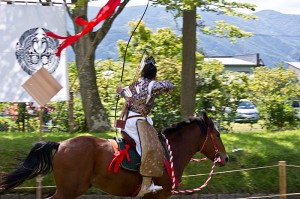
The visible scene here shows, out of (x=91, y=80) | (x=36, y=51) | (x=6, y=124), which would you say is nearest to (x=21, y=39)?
(x=36, y=51)

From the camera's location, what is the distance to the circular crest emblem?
11945 mm

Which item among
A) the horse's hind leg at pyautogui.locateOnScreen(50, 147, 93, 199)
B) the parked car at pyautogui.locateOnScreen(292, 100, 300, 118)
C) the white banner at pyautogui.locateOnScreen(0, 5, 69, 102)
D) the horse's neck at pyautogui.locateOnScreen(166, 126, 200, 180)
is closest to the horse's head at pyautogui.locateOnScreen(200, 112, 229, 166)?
the horse's neck at pyautogui.locateOnScreen(166, 126, 200, 180)

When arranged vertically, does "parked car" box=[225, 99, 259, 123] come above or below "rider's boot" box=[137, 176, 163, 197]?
below

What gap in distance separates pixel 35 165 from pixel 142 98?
1.73 meters

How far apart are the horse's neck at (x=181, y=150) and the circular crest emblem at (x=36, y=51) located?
5.09 metres

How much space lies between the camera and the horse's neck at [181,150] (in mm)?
7691

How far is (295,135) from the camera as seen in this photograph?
12.0m

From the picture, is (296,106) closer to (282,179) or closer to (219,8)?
(219,8)

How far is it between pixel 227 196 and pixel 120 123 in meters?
3.25

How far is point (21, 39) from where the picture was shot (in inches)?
469

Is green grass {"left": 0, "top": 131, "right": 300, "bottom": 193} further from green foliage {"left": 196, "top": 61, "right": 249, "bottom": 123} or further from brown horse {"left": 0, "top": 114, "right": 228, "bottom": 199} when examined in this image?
green foliage {"left": 196, "top": 61, "right": 249, "bottom": 123}

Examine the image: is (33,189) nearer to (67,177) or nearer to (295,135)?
(67,177)

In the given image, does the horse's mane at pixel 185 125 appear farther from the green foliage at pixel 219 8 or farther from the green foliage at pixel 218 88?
the green foliage at pixel 218 88

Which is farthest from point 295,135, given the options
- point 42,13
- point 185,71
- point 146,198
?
point 42,13
